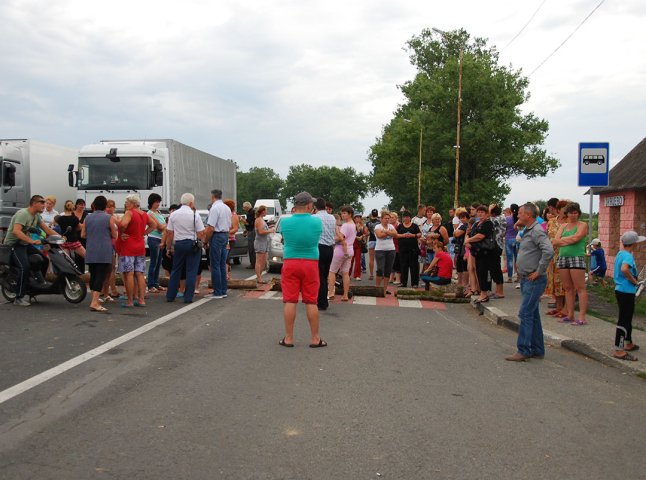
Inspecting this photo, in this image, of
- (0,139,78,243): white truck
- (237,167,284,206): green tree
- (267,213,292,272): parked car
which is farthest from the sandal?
(237,167,284,206): green tree

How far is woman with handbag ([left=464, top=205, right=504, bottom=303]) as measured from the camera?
12969 mm

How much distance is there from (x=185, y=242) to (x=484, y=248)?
5.43 metres

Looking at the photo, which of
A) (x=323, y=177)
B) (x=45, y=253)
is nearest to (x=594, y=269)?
(x=45, y=253)

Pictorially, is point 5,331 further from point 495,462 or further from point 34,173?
point 34,173

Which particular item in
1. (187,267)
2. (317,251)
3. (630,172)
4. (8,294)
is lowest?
(8,294)

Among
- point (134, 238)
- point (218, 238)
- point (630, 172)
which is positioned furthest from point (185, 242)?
point (630, 172)

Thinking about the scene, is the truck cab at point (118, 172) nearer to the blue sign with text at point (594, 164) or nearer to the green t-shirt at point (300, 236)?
the blue sign with text at point (594, 164)

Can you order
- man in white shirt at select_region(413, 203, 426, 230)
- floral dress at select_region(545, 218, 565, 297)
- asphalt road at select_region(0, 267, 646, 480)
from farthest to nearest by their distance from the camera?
1. man in white shirt at select_region(413, 203, 426, 230)
2. floral dress at select_region(545, 218, 565, 297)
3. asphalt road at select_region(0, 267, 646, 480)

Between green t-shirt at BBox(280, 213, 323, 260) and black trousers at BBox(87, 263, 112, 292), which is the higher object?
→ green t-shirt at BBox(280, 213, 323, 260)

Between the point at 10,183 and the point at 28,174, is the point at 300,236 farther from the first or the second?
the point at 28,174

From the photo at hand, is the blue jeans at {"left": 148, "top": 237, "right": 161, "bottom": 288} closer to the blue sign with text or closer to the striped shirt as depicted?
the striped shirt

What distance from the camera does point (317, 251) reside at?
844 centimetres

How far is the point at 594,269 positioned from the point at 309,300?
11642 mm

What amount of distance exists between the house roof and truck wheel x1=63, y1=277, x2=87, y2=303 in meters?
13.1
